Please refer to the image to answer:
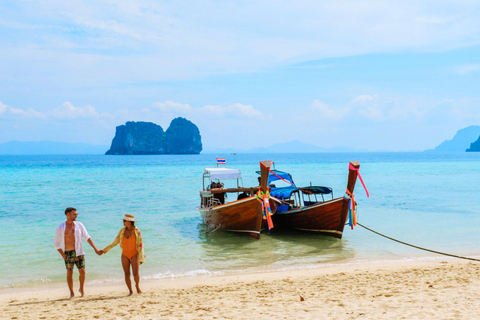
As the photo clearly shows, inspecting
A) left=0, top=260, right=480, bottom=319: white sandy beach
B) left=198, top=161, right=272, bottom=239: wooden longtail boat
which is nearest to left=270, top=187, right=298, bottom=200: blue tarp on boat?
left=198, top=161, right=272, bottom=239: wooden longtail boat

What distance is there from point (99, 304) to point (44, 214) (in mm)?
16353

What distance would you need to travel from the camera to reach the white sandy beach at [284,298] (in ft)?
19.2

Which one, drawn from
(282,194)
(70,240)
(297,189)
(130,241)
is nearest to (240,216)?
(282,194)

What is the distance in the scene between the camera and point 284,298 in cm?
682

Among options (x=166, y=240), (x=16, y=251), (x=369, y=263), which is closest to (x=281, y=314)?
(x=369, y=263)

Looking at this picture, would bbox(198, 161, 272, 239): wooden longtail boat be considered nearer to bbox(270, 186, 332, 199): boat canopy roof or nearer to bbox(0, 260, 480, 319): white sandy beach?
bbox(270, 186, 332, 199): boat canopy roof

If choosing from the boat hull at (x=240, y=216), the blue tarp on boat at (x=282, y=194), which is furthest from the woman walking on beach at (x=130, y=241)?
the blue tarp on boat at (x=282, y=194)

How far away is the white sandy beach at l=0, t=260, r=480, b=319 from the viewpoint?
19.2ft

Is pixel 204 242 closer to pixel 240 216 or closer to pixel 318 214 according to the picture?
pixel 240 216

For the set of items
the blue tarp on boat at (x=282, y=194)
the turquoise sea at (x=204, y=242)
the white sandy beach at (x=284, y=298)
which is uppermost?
the blue tarp on boat at (x=282, y=194)

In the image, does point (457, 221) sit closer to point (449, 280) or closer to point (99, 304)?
point (449, 280)

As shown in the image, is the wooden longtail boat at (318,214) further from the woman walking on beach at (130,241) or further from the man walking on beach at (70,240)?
the man walking on beach at (70,240)

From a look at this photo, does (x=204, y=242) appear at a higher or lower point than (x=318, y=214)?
lower

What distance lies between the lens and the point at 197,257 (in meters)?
11.8
